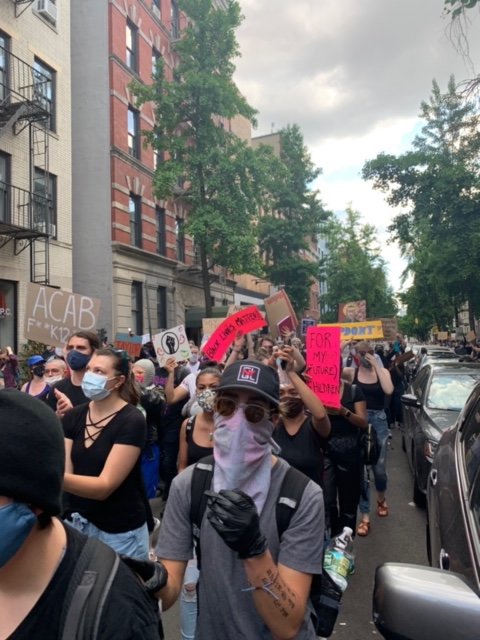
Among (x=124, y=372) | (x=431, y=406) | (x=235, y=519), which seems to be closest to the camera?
(x=235, y=519)

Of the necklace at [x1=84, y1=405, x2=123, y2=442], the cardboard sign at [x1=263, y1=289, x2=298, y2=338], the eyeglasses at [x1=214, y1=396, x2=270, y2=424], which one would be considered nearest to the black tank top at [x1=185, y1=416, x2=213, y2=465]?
the necklace at [x1=84, y1=405, x2=123, y2=442]

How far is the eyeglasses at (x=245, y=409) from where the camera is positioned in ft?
6.55

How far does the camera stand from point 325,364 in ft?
15.4

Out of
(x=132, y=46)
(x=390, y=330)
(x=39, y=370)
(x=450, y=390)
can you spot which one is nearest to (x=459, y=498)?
(x=450, y=390)

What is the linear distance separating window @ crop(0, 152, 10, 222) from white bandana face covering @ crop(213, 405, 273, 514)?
46.5 ft

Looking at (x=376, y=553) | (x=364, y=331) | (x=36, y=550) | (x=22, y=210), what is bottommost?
(x=376, y=553)

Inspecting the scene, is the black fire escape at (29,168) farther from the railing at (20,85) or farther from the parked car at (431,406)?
the parked car at (431,406)

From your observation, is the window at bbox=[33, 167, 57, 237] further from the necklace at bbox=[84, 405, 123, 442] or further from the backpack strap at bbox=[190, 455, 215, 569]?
the backpack strap at bbox=[190, 455, 215, 569]

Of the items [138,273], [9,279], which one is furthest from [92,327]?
[138,273]

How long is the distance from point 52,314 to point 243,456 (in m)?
6.07

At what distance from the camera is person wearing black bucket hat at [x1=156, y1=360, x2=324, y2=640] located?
158cm

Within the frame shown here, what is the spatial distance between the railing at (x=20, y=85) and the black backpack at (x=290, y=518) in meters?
14.9

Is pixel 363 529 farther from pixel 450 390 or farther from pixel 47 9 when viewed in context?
pixel 47 9

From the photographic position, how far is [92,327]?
7.73 metres
